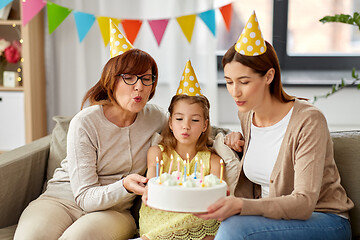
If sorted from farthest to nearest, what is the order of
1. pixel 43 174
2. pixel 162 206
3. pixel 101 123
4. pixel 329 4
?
1. pixel 329 4
2. pixel 43 174
3. pixel 101 123
4. pixel 162 206

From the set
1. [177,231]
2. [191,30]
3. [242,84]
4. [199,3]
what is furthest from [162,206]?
[199,3]

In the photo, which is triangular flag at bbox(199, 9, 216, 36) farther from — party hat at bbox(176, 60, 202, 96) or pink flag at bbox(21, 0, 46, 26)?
party hat at bbox(176, 60, 202, 96)

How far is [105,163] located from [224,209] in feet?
2.19

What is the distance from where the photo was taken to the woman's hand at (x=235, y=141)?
2.09 m

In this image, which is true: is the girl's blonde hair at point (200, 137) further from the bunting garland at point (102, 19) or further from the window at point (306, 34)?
the window at point (306, 34)

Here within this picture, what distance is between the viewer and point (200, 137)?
221 cm

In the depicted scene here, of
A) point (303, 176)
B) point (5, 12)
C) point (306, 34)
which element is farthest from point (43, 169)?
point (306, 34)

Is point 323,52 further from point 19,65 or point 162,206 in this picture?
point 162,206

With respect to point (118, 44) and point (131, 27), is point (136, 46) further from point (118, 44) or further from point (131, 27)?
point (118, 44)

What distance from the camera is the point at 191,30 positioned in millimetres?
3383

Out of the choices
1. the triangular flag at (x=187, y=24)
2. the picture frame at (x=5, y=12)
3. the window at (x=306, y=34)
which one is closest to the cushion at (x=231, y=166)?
the triangular flag at (x=187, y=24)

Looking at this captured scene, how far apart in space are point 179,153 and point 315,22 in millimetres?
2207

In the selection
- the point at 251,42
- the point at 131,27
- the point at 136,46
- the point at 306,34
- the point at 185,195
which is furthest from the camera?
the point at 306,34

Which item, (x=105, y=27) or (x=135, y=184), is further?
(x=105, y=27)
